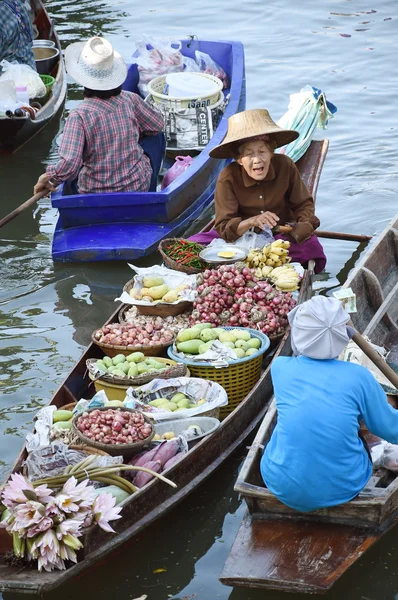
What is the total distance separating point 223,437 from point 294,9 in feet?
35.9

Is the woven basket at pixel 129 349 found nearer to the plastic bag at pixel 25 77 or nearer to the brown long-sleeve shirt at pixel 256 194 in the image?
the brown long-sleeve shirt at pixel 256 194

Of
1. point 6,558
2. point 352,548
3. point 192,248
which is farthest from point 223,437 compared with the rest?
point 192,248

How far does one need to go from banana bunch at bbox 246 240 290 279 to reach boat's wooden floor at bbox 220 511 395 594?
2.10 m

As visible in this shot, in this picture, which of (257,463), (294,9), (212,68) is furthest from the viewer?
(294,9)

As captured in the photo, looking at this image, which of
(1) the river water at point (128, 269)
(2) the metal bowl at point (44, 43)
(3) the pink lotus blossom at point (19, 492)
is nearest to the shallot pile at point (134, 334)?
(1) the river water at point (128, 269)

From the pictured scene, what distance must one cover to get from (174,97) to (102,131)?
1.59 meters

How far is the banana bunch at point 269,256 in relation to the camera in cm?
576

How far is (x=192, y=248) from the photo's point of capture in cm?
604

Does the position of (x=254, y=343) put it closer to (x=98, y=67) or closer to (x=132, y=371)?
(x=132, y=371)

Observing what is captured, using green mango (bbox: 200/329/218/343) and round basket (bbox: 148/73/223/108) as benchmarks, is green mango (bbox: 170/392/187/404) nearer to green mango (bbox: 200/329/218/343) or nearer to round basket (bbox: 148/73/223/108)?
green mango (bbox: 200/329/218/343)

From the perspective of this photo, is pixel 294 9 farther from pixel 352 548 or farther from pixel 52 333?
pixel 352 548

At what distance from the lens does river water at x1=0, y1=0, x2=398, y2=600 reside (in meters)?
4.21

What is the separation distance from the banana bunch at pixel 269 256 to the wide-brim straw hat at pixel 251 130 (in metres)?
0.69

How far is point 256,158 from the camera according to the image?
232 inches
